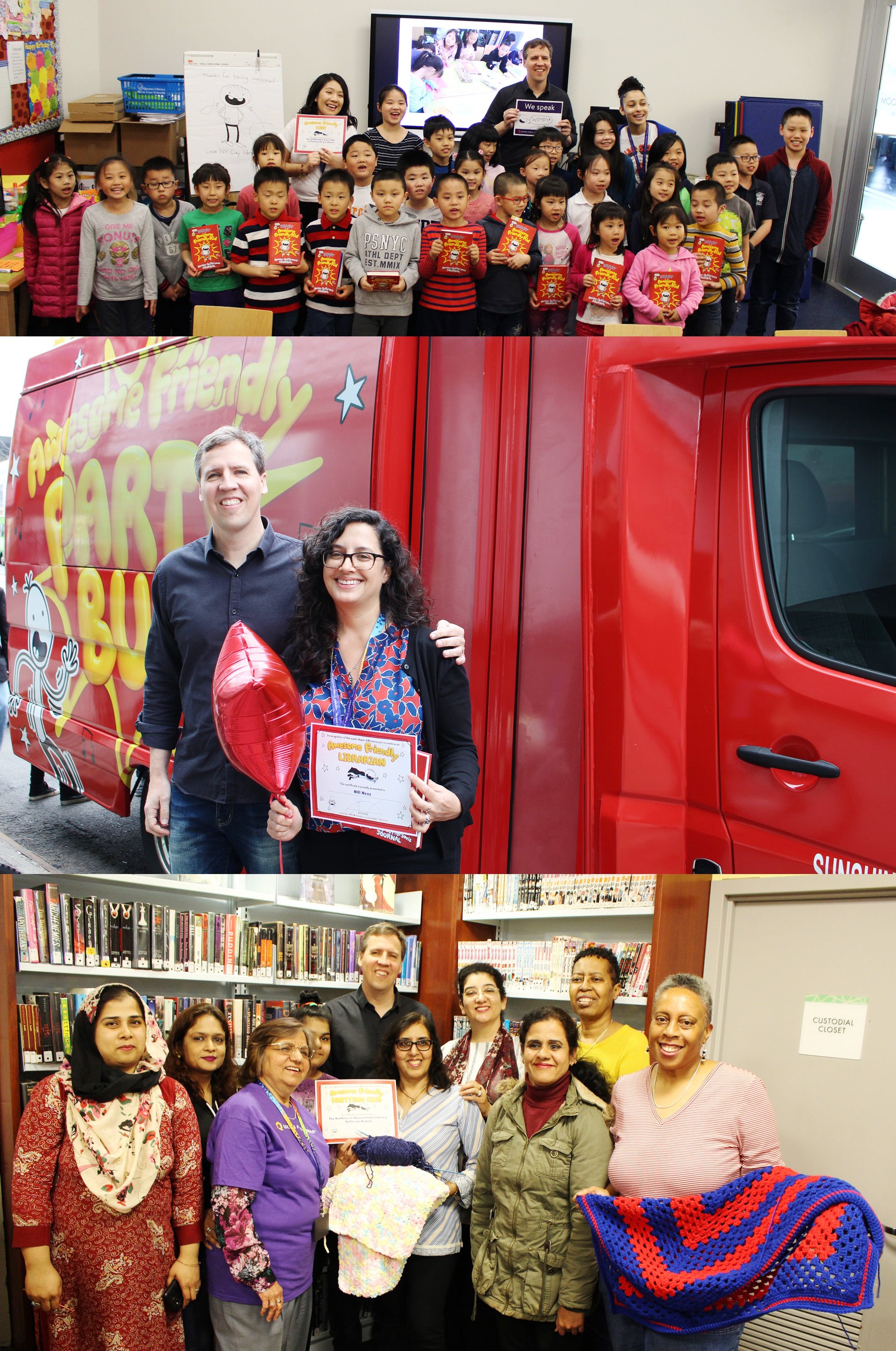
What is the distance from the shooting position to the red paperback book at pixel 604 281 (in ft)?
A: 9.37

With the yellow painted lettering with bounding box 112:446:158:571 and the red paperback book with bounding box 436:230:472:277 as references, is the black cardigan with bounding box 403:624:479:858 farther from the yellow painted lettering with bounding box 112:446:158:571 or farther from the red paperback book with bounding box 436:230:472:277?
the red paperback book with bounding box 436:230:472:277

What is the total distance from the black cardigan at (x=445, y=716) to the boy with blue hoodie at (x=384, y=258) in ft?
5.71

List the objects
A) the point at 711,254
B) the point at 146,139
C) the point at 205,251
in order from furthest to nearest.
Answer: the point at 146,139, the point at 711,254, the point at 205,251

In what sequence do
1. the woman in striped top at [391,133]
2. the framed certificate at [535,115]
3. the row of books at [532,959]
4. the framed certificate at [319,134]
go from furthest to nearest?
the framed certificate at [535,115] → the woman in striped top at [391,133] → the framed certificate at [319,134] → the row of books at [532,959]

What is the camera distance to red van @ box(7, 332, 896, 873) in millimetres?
1790

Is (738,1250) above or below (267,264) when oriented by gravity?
below

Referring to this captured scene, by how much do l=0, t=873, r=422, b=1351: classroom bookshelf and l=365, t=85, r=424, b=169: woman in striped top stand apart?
4.70 meters

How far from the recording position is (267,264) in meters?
3.49

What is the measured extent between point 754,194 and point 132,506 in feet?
16.4

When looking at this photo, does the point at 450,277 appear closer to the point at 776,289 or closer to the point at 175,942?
the point at 175,942

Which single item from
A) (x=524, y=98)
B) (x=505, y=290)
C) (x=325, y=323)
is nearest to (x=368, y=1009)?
(x=325, y=323)

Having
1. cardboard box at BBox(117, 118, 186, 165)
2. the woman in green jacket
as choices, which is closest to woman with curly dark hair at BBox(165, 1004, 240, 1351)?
the woman in green jacket

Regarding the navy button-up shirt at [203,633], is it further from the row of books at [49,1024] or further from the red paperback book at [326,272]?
the red paperback book at [326,272]

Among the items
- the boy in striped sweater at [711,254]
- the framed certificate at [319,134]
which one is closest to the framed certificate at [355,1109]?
the boy in striped sweater at [711,254]
